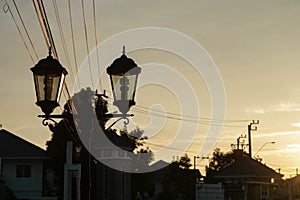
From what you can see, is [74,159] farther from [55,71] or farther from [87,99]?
[87,99]

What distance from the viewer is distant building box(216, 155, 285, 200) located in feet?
158

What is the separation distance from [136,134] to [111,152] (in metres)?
6.50

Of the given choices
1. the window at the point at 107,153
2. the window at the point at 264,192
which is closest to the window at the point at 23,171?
the window at the point at 107,153

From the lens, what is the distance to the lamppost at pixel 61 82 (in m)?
9.67

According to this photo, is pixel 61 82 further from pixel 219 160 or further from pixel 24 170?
pixel 219 160

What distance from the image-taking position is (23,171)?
151ft

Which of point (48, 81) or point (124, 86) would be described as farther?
point (124, 86)

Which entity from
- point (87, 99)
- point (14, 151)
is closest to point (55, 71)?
point (87, 99)

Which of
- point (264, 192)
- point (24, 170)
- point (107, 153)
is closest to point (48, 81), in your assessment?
point (107, 153)

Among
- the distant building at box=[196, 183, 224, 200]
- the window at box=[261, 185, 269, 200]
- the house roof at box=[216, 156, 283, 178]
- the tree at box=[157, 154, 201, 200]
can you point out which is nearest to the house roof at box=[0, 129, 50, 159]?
the distant building at box=[196, 183, 224, 200]

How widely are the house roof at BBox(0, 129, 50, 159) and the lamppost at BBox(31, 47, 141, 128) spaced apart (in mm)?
35680

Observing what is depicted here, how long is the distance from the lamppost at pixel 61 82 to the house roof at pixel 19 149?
3568cm

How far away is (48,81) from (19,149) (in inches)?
1475

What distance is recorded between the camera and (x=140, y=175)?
178 feet
